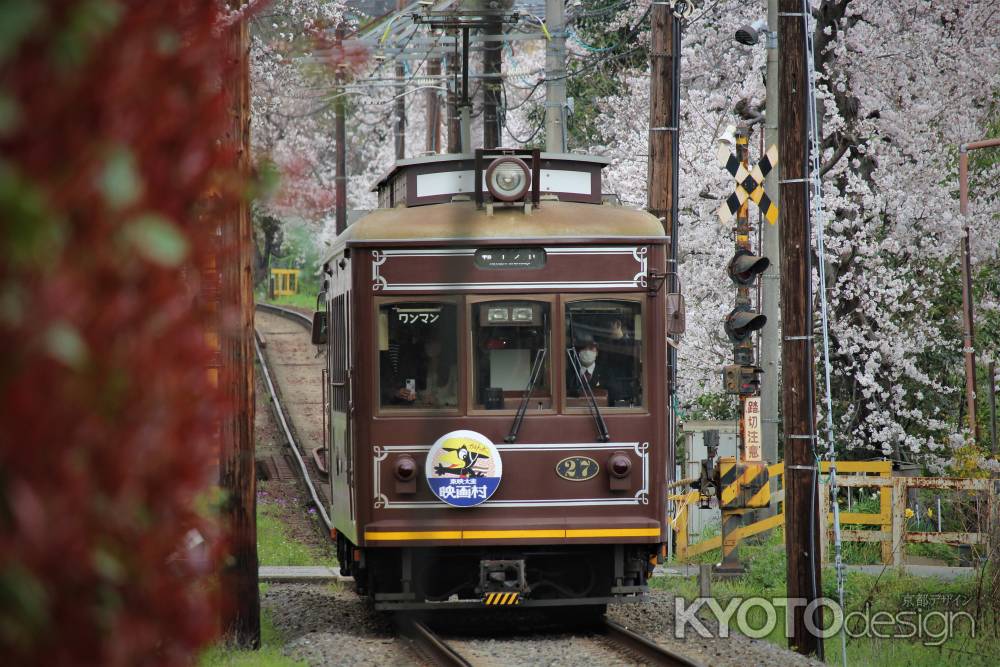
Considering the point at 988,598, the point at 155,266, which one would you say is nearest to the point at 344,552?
the point at 988,598

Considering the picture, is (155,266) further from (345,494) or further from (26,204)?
(345,494)

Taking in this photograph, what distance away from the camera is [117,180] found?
73.9 inches

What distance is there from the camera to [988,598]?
1188 cm

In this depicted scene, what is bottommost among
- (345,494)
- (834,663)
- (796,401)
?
(834,663)

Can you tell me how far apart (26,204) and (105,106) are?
0.28 meters

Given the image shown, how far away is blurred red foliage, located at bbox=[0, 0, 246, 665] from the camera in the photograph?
1.83 metres

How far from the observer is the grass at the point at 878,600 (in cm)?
1141

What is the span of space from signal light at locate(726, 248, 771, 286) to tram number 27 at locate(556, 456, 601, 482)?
5.01 m

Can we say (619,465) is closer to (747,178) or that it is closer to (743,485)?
(743,485)

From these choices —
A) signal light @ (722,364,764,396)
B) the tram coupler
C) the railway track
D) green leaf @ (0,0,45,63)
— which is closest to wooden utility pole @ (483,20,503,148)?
signal light @ (722,364,764,396)

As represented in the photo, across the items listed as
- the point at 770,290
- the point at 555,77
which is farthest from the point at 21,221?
the point at 555,77

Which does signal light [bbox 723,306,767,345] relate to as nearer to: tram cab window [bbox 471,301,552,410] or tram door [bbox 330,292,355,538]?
tram door [bbox 330,292,355,538]

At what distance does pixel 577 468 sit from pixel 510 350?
1.04 m

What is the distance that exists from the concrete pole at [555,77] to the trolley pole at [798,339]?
9.13 meters
